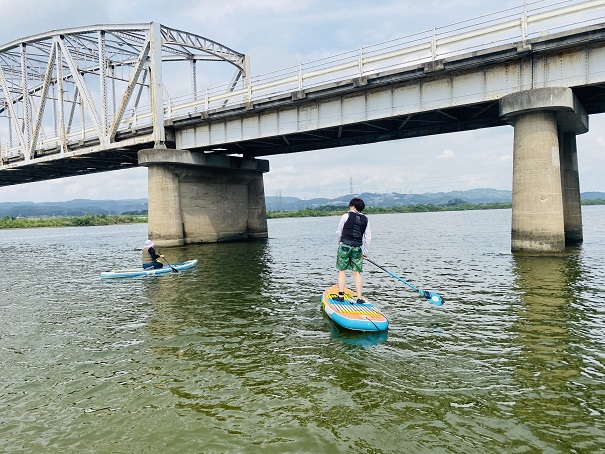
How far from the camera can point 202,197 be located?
37125 millimetres

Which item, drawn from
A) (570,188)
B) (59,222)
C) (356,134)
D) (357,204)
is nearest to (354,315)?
(357,204)

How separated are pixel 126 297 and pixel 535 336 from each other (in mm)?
12811

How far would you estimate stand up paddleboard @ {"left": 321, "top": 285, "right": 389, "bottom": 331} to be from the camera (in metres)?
9.33

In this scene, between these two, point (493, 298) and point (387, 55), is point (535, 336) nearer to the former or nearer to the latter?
point (493, 298)

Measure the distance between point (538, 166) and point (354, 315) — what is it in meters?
15.2

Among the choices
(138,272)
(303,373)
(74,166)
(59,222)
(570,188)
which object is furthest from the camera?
(59,222)

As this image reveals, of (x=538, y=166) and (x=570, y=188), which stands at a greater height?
(x=538, y=166)

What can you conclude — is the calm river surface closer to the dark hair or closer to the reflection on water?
the reflection on water

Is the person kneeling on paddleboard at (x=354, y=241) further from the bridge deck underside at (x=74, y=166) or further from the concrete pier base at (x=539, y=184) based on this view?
the bridge deck underside at (x=74, y=166)

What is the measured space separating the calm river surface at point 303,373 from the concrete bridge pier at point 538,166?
19.1 feet

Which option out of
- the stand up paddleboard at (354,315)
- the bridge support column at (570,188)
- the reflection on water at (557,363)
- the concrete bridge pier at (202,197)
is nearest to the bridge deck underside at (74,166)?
the concrete bridge pier at (202,197)

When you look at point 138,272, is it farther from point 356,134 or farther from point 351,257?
point 356,134

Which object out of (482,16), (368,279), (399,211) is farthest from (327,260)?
(399,211)

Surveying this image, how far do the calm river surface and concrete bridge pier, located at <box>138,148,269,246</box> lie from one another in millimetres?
19390
